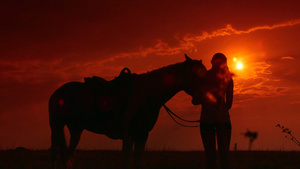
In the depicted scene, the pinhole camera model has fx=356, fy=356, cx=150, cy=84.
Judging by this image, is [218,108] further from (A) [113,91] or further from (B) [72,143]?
(B) [72,143]

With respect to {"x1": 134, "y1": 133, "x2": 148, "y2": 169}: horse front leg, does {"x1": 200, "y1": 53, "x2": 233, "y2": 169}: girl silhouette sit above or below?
A: above

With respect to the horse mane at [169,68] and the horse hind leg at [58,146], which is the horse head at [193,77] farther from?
the horse hind leg at [58,146]

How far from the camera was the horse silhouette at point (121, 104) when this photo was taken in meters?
8.69

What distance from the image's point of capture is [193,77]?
8320 millimetres

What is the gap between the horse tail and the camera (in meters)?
10.8

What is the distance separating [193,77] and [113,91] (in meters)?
2.68

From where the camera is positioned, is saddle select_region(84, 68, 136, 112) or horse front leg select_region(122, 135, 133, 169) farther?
saddle select_region(84, 68, 136, 112)

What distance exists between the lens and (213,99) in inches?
284

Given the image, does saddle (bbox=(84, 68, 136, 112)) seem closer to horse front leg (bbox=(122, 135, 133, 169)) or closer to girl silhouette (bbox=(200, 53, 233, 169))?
horse front leg (bbox=(122, 135, 133, 169))

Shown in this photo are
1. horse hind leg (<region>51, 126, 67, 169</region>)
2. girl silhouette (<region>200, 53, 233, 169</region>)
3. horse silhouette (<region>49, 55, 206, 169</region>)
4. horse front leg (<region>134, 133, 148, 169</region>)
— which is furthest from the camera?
horse hind leg (<region>51, 126, 67, 169</region>)

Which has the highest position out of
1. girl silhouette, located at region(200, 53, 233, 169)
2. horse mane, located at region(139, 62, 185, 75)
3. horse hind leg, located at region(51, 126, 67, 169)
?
horse mane, located at region(139, 62, 185, 75)

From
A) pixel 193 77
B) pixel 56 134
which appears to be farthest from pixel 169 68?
pixel 56 134

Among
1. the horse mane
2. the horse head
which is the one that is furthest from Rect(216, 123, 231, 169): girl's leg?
the horse mane

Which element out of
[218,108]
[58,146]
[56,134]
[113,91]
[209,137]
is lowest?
[58,146]
